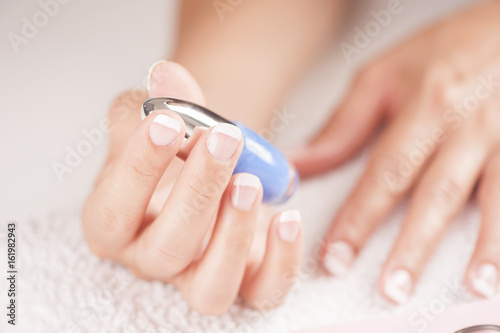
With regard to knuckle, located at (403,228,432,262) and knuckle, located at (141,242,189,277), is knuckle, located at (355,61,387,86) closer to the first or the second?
knuckle, located at (403,228,432,262)

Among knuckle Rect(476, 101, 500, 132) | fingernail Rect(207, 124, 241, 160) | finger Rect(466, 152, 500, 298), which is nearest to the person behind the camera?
fingernail Rect(207, 124, 241, 160)

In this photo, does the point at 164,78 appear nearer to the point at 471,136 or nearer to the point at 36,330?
the point at 36,330

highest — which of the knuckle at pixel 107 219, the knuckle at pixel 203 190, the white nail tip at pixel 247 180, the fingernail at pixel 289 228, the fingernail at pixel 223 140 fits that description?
the fingernail at pixel 223 140

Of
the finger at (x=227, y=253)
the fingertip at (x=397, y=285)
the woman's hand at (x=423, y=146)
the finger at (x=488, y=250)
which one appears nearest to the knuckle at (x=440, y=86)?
the woman's hand at (x=423, y=146)

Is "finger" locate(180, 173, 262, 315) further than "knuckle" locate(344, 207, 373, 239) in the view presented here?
No

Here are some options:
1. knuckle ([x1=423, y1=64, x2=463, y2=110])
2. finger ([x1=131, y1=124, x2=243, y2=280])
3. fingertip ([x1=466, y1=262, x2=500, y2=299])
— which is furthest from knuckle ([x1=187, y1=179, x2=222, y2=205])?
knuckle ([x1=423, y1=64, x2=463, y2=110])

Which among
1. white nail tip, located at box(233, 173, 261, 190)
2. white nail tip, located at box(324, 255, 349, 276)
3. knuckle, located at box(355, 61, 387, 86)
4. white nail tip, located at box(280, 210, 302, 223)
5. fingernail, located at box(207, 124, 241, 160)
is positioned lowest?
white nail tip, located at box(324, 255, 349, 276)

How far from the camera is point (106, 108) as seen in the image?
0.70 m

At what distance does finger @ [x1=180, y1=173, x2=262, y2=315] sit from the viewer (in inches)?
13.3

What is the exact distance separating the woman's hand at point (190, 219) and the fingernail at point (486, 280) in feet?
0.50

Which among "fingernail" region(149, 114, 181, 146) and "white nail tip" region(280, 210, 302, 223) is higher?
"fingernail" region(149, 114, 181, 146)

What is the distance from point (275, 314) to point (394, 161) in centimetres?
22

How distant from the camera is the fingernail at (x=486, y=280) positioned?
408mm

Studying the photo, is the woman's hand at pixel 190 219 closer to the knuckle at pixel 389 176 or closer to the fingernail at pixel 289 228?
the fingernail at pixel 289 228
